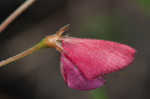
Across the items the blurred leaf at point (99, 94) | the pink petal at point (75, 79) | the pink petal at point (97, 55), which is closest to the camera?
the pink petal at point (97, 55)

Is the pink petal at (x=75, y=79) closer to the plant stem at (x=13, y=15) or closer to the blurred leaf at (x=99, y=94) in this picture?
the plant stem at (x=13, y=15)

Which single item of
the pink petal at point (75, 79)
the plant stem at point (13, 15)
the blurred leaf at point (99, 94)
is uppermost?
Answer: the plant stem at point (13, 15)

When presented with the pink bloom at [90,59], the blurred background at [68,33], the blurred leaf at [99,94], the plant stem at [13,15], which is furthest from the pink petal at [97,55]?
the blurred background at [68,33]

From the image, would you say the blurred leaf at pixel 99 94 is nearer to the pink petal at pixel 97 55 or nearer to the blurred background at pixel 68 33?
the blurred background at pixel 68 33

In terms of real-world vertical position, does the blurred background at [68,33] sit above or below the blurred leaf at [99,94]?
above

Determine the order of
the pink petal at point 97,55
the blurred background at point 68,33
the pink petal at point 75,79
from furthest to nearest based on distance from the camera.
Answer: the blurred background at point 68,33
the pink petal at point 75,79
the pink petal at point 97,55

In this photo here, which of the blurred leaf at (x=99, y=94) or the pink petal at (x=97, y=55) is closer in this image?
the pink petal at (x=97, y=55)

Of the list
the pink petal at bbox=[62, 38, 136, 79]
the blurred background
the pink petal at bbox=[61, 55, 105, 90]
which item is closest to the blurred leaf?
the blurred background
